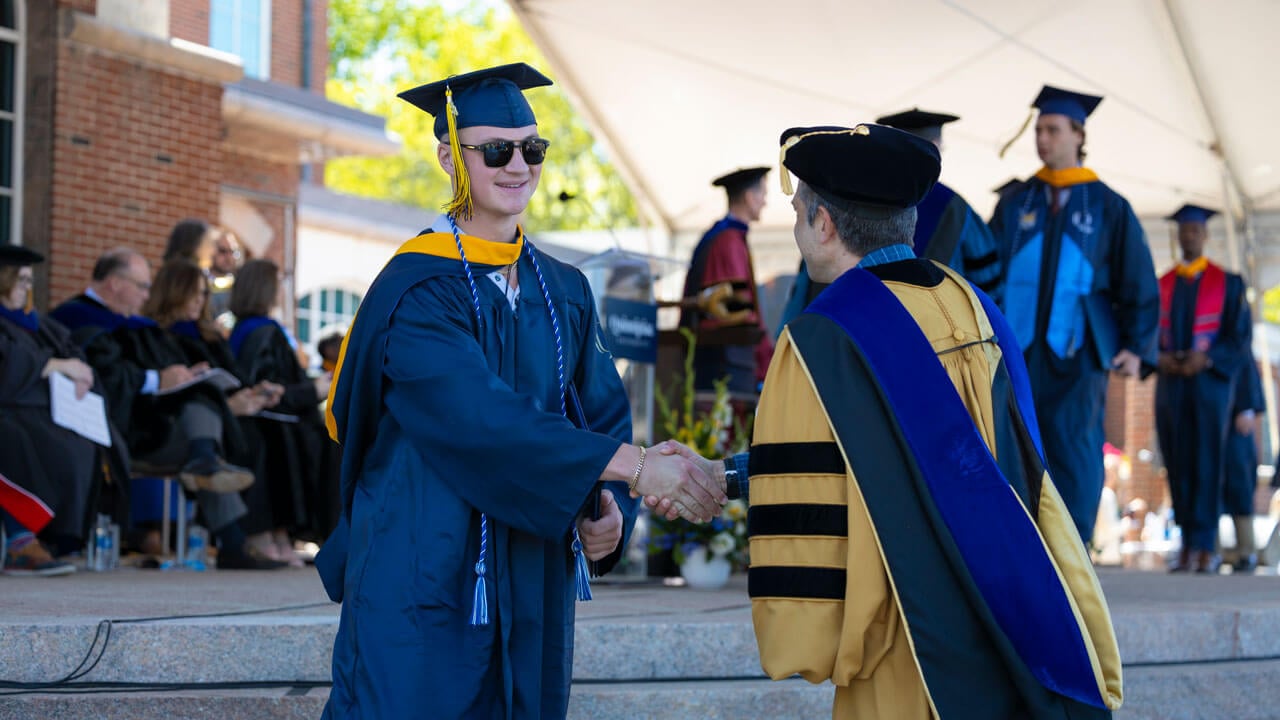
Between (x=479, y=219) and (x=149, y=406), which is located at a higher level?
(x=479, y=219)

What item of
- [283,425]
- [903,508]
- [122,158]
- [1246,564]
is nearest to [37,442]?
[283,425]

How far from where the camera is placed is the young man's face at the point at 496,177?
310 cm

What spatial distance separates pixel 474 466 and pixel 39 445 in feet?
15.3

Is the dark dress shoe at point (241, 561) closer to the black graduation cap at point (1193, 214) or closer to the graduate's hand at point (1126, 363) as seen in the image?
the graduate's hand at point (1126, 363)

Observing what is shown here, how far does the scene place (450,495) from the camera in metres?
2.88

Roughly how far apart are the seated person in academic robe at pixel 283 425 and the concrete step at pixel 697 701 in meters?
4.43

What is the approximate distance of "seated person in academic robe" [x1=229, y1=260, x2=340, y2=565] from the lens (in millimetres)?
8508

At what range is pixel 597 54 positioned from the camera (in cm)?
1154

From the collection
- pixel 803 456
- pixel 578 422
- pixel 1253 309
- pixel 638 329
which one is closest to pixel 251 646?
pixel 578 422

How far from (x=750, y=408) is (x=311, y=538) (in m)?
2.83

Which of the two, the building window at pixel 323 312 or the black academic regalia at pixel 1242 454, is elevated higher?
the building window at pixel 323 312

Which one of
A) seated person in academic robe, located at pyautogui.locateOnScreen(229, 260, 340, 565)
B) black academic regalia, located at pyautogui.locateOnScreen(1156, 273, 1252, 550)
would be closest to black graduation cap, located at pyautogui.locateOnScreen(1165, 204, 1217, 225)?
black academic regalia, located at pyautogui.locateOnScreen(1156, 273, 1252, 550)

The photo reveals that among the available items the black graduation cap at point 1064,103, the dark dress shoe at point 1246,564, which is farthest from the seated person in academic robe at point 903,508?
the dark dress shoe at point 1246,564

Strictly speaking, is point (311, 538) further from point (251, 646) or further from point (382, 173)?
point (382, 173)
